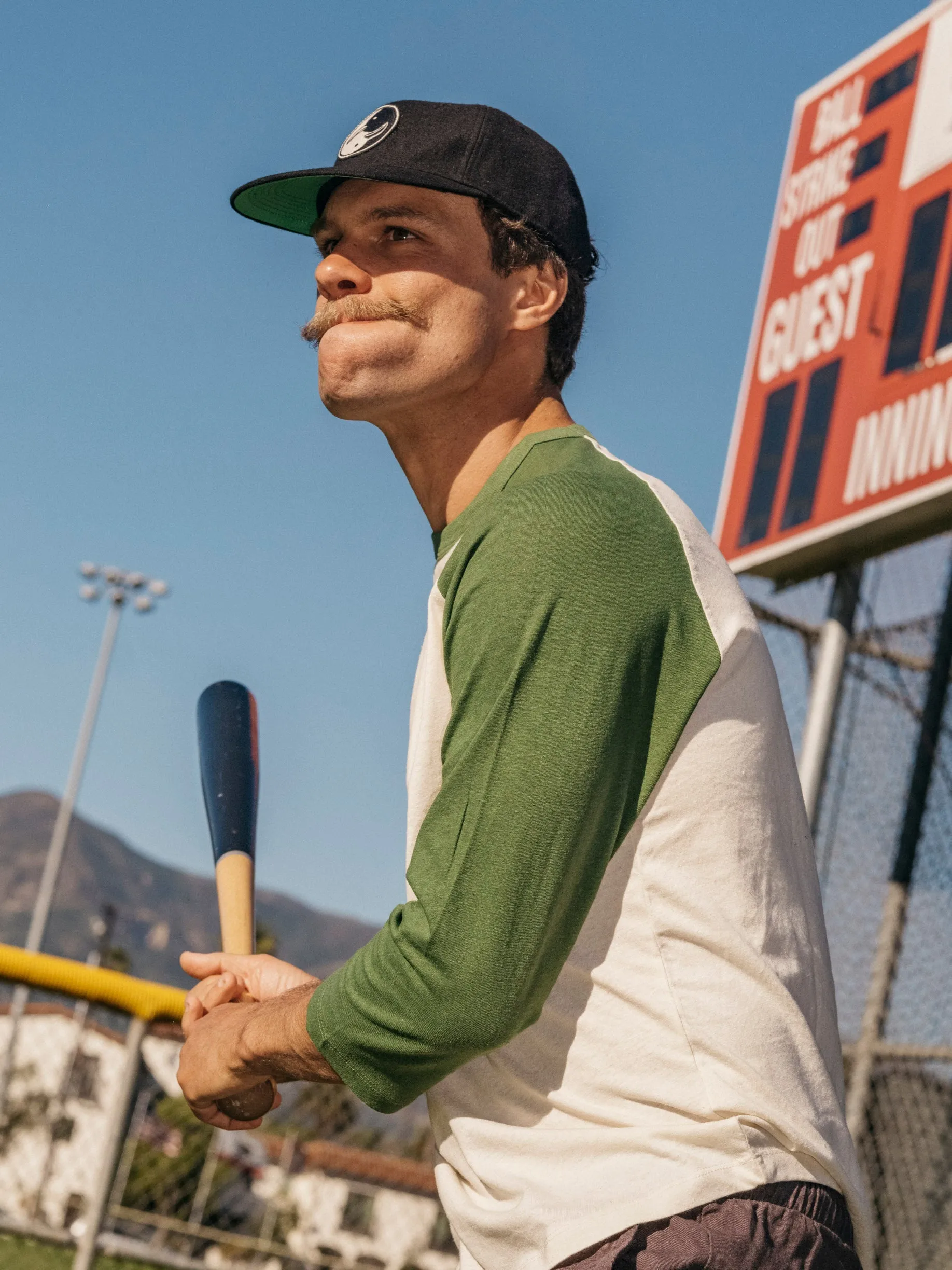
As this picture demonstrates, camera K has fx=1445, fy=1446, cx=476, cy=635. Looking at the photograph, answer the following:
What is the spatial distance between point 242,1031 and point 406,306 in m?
0.88

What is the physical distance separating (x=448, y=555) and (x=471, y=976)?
51 cm

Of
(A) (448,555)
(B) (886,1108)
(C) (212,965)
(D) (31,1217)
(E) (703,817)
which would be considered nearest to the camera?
(E) (703,817)

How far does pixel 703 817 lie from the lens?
1399mm

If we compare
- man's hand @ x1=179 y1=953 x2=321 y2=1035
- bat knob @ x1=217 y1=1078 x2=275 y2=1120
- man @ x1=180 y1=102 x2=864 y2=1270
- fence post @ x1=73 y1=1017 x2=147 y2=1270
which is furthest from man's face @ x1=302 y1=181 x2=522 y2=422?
fence post @ x1=73 y1=1017 x2=147 y2=1270

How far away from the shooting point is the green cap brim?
1.95 meters

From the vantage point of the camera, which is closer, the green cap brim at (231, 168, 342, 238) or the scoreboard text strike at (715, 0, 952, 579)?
the green cap brim at (231, 168, 342, 238)

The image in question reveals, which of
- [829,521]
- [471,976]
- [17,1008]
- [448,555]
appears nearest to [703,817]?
[471,976]

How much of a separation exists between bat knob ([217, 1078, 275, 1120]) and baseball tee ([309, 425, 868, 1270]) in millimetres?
197

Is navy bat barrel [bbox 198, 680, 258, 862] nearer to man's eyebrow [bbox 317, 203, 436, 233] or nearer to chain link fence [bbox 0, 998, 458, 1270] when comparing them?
man's eyebrow [bbox 317, 203, 436, 233]

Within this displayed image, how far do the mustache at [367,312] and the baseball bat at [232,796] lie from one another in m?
0.60

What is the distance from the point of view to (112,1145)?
341cm

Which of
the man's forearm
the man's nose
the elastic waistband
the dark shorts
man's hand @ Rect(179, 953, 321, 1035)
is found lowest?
the dark shorts

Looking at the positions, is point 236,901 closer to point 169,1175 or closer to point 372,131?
point 372,131

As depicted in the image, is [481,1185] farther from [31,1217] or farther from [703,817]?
[31,1217]
